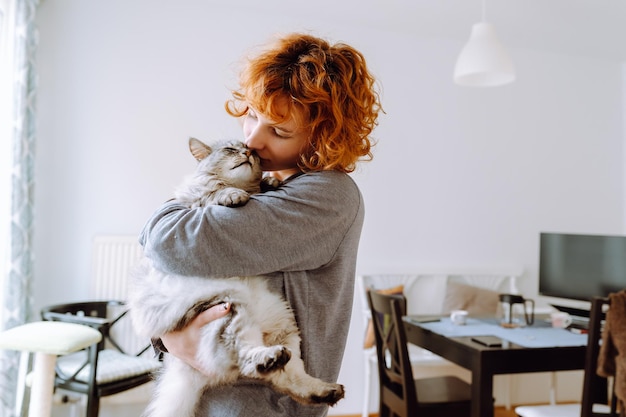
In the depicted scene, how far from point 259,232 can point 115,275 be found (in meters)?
2.76

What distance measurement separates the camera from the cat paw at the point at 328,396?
0.95 m

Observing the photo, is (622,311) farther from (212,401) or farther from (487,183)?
(487,183)

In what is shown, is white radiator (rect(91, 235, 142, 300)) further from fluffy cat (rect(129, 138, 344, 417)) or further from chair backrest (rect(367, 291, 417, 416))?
fluffy cat (rect(129, 138, 344, 417))

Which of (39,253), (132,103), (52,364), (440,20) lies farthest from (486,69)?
(39,253)

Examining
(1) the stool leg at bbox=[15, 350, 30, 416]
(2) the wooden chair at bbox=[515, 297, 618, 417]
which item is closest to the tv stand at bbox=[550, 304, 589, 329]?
(2) the wooden chair at bbox=[515, 297, 618, 417]

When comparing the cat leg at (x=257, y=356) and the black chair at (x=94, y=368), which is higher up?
the cat leg at (x=257, y=356)

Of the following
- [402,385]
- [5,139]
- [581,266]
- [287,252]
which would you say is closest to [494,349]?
[402,385]

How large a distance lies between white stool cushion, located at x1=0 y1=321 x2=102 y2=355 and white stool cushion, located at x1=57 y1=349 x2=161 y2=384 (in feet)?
1.00

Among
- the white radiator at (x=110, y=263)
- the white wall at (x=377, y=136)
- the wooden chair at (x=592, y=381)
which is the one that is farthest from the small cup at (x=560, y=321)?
the white radiator at (x=110, y=263)

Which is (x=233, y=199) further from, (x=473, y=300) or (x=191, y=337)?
(x=473, y=300)

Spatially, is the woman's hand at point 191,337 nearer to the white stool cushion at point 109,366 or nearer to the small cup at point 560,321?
the white stool cushion at point 109,366

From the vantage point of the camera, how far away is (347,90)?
1.05 meters

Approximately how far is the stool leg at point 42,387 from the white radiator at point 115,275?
39.5 inches

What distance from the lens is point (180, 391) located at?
41.2 inches
